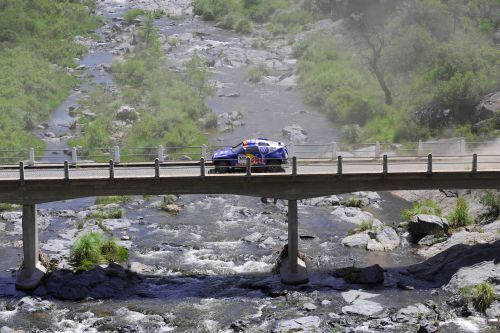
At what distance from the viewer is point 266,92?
86.6 meters

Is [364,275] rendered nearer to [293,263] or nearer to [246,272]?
[293,263]

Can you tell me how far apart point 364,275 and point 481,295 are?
614 centimetres

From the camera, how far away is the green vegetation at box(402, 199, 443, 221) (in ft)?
163

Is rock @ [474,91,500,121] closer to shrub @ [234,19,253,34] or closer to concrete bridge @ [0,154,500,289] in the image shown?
concrete bridge @ [0,154,500,289]

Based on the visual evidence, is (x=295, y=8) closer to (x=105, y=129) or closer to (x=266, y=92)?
(x=266, y=92)

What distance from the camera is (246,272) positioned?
42500 mm

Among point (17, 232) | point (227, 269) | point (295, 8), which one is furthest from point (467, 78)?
point (295, 8)

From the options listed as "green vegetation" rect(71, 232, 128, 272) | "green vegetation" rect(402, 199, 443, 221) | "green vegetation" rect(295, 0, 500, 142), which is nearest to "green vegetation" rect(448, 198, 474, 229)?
"green vegetation" rect(402, 199, 443, 221)

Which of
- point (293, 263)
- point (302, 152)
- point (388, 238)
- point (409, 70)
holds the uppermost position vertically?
point (409, 70)

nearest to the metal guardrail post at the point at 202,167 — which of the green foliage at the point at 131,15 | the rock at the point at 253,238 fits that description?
the rock at the point at 253,238

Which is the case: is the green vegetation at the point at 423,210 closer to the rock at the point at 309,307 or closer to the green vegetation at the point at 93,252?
the rock at the point at 309,307

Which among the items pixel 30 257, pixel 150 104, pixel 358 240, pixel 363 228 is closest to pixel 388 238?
pixel 358 240

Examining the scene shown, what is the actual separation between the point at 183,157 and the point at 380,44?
3205 centimetres

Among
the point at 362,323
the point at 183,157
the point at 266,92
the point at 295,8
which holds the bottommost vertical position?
the point at 362,323
